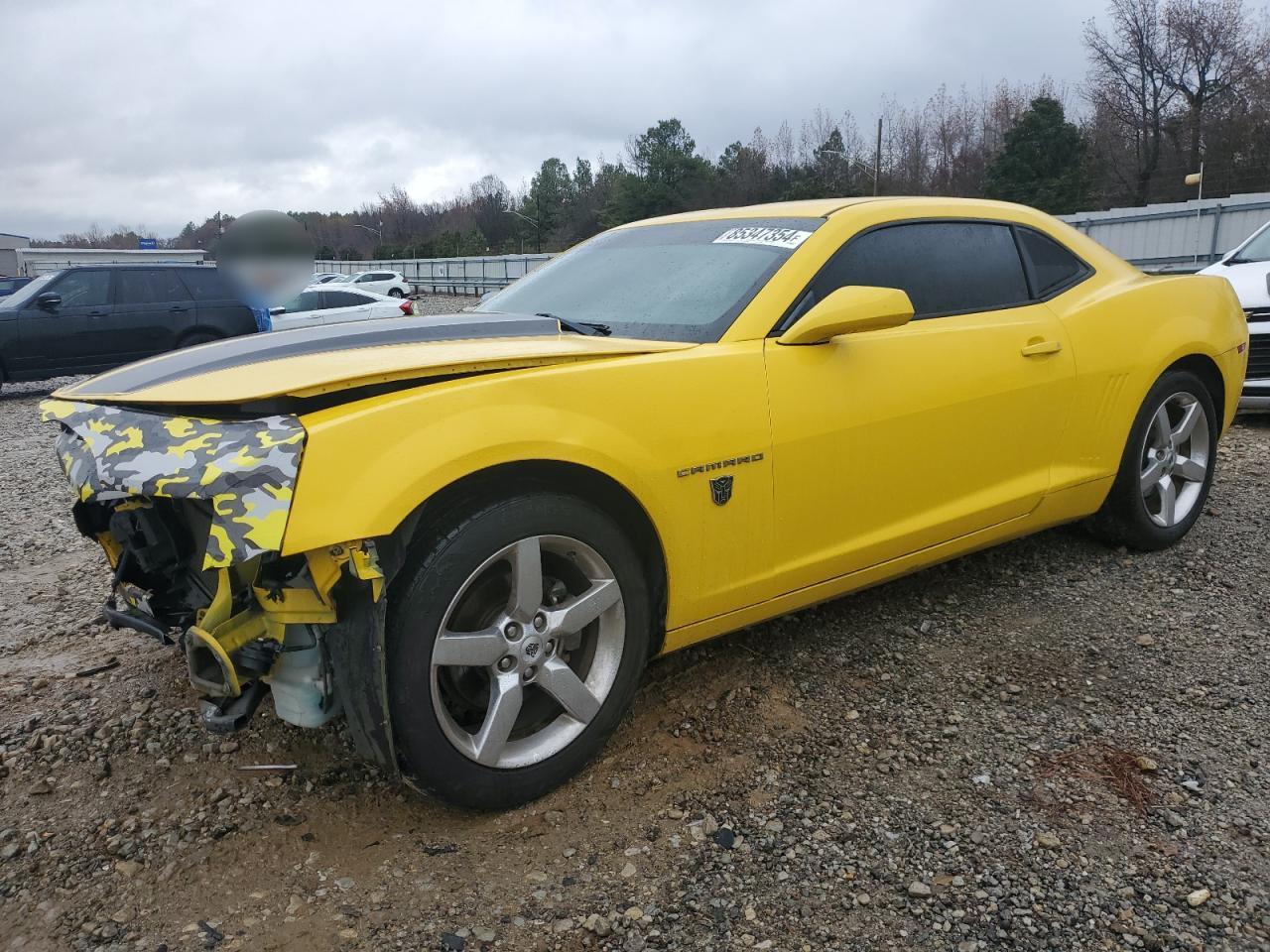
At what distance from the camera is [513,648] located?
2268 mm

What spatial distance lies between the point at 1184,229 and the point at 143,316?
19298 millimetres

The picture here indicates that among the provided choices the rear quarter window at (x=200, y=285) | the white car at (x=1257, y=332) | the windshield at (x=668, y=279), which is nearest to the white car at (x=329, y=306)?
the rear quarter window at (x=200, y=285)

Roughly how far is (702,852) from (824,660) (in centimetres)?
113

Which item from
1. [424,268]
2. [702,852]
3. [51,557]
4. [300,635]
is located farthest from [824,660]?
[424,268]

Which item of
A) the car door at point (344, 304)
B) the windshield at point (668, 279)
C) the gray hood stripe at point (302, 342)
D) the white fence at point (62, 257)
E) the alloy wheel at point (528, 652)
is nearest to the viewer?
the alloy wheel at point (528, 652)

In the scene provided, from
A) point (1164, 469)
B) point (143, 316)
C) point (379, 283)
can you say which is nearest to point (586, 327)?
point (1164, 469)

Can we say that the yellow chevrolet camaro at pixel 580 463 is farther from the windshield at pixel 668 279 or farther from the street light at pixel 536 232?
the street light at pixel 536 232

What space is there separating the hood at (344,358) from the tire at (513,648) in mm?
380

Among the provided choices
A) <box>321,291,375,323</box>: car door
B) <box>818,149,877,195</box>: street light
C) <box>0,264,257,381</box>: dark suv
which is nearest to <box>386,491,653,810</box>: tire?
<box>0,264,257,381</box>: dark suv

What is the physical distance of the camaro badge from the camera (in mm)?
2559

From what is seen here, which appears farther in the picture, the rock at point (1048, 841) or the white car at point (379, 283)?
the white car at point (379, 283)

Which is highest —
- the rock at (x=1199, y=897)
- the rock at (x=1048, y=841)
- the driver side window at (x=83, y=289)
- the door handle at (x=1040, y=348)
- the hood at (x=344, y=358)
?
the driver side window at (x=83, y=289)

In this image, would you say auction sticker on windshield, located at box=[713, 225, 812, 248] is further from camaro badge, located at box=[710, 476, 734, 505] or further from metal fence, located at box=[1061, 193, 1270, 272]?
metal fence, located at box=[1061, 193, 1270, 272]

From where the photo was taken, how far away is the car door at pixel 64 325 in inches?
468
